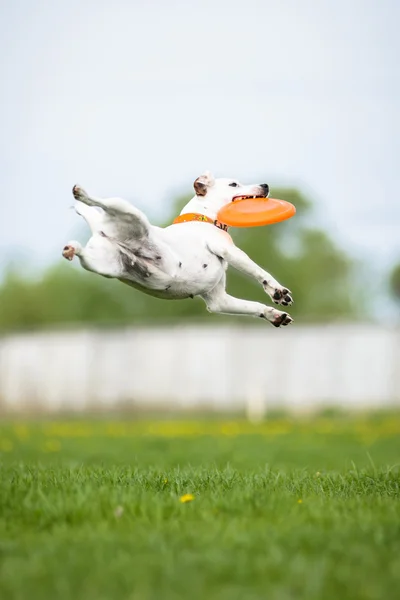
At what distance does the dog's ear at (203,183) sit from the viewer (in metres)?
6.52

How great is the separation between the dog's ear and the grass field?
2.02 metres

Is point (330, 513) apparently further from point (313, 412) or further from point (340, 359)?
point (340, 359)

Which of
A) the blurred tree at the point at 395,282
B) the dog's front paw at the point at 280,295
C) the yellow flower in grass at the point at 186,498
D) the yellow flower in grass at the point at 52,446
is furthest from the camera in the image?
the blurred tree at the point at 395,282

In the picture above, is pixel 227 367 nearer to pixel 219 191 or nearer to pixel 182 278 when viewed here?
pixel 219 191

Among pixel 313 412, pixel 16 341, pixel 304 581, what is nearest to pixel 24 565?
pixel 304 581

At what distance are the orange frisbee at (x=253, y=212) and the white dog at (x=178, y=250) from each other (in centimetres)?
12

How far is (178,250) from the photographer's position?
6.16 meters

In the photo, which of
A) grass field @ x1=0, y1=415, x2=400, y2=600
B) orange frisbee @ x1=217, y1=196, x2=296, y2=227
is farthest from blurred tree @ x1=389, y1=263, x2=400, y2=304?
orange frisbee @ x1=217, y1=196, x2=296, y2=227

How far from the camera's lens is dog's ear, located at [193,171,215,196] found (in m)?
→ 6.52

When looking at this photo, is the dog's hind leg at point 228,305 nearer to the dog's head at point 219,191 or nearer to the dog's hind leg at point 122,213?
the dog's head at point 219,191

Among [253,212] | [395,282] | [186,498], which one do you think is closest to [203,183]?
[253,212]

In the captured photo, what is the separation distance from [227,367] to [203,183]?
18314 millimetres

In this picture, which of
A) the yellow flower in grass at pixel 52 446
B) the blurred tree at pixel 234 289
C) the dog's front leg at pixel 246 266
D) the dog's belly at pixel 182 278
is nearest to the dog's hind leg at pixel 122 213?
the dog's belly at pixel 182 278

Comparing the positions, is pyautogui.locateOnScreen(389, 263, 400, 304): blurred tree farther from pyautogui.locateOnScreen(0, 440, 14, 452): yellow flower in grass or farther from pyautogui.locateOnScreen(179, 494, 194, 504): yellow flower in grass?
pyautogui.locateOnScreen(179, 494, 194, 504): yellow flower in grass
